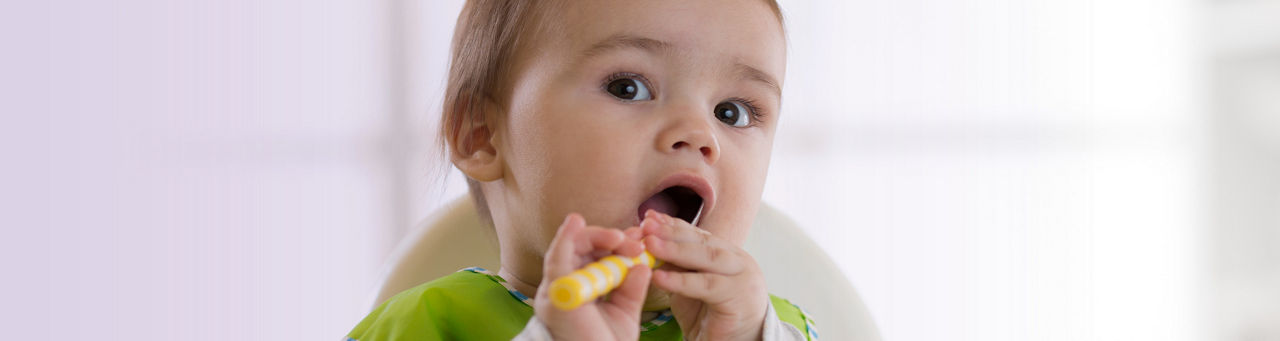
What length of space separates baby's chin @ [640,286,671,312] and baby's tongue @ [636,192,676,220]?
6 centimetres

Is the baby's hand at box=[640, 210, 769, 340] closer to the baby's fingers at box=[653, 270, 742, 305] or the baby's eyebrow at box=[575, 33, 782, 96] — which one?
the baby's fingers at box=[653, 270, 742, 305]

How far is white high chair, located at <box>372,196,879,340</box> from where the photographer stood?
908 mm

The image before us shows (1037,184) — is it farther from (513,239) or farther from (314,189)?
(513,239)

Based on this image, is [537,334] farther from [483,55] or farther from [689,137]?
[483,55]

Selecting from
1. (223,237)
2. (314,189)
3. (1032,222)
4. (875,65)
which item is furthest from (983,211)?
(223,237)

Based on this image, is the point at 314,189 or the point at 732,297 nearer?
the point at 732,297

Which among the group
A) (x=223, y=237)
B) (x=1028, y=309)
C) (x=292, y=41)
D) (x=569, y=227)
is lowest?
(x=1028, y=309)

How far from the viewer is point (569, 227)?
1.59 ft

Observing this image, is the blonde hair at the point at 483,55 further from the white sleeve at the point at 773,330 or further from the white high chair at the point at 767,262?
the white sleeve at the point at 773,330

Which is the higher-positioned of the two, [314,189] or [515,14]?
[515,14]

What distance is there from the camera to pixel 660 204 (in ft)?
2.19

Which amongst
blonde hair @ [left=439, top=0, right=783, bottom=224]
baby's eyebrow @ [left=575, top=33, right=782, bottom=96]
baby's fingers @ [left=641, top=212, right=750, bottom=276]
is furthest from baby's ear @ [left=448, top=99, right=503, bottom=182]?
baby's fingers @ [left=641, top=212, right=750, bottom=276]

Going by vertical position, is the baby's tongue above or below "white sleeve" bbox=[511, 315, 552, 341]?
above

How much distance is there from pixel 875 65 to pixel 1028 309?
680mm
